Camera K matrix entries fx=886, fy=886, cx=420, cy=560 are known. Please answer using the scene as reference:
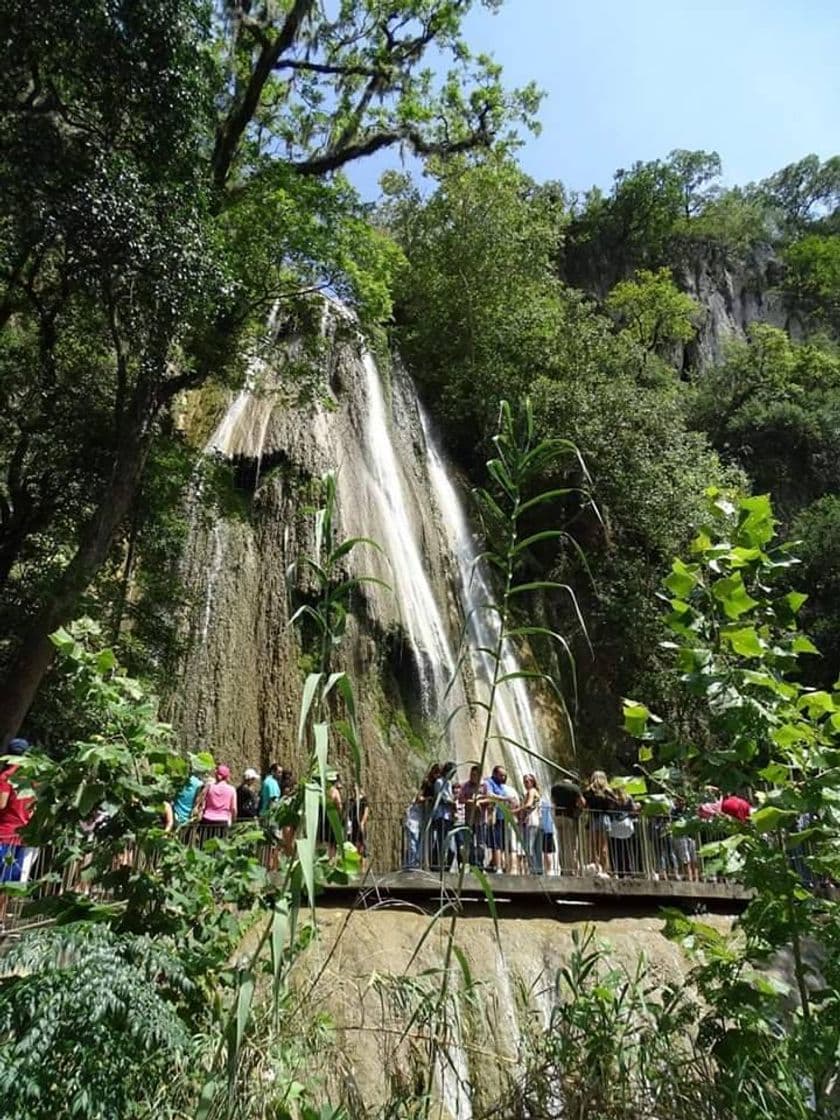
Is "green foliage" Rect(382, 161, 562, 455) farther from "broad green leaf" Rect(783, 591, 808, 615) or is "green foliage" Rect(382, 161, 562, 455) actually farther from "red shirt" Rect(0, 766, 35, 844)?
"broad green leaf" Rect(783, 591, 808, 615)

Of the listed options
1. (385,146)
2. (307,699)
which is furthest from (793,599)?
(385,146)

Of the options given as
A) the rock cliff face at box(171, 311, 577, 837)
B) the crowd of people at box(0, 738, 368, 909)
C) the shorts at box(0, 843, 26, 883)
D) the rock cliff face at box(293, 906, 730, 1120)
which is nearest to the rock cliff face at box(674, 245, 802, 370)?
the rock cliff face at box(171, 311, 577, 837)

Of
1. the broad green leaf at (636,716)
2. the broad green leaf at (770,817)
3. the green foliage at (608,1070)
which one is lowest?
the green foliage at (608,1070)

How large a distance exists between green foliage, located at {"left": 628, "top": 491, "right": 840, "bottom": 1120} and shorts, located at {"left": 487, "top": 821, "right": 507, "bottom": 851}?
5786 mm

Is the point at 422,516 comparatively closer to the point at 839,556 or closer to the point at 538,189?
the point at 839,556

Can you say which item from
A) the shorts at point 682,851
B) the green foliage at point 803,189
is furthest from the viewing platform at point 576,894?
the green foliage at point 803,189

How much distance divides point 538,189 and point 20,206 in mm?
27404

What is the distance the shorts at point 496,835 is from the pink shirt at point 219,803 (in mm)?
2557

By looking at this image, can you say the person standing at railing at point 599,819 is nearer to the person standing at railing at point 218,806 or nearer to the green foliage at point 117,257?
the person standing at railing at point 218,806

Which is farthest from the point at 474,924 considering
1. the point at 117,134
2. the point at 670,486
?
the point at 670,486

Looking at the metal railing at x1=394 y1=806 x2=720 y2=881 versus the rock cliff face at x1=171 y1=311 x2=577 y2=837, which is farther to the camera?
the rock cliff face at x1=171 y1=311 x2=577 y2=837

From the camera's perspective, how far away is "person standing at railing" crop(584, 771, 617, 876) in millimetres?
10320

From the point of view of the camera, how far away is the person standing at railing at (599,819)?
10320 mm

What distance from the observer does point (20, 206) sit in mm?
10242
